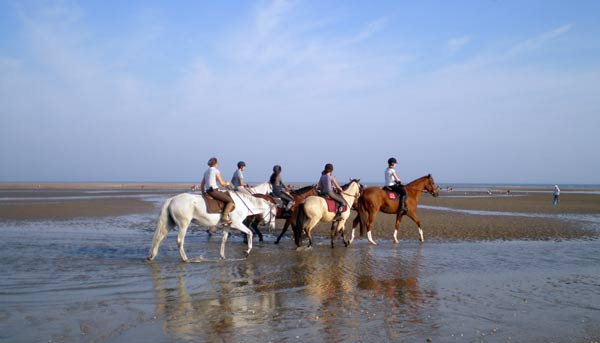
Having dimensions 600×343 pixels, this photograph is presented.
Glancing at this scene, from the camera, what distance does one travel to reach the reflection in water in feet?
18.1

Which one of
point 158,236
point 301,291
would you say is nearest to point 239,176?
point 158,236

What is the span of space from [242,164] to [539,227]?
12.5m

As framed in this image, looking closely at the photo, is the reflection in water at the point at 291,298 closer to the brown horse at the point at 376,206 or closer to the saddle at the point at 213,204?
the saddle at the point at 213,204

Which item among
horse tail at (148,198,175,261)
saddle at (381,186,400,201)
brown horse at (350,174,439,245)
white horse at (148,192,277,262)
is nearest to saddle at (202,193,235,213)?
white horse at (148,192,277,262)

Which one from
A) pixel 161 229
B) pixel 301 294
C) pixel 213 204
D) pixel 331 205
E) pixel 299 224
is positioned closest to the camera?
pixel 301 294

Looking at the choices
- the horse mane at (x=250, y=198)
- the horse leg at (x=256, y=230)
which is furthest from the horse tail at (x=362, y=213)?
the horse mane at (x=250, y=198)

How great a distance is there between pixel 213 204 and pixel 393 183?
21.0ft

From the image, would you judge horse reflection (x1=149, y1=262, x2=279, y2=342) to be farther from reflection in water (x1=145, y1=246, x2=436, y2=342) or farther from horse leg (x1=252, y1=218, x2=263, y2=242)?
horse leg (x1=252, y1=218, x2=263, y2=242)

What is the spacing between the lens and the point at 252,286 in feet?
25.7

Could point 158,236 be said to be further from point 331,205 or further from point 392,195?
point 392,195

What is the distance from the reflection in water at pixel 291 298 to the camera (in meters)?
5.50

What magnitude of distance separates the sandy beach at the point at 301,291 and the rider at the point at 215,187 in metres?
1.14

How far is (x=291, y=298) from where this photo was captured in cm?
705

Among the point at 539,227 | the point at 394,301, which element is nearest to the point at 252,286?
the point at 394,301
